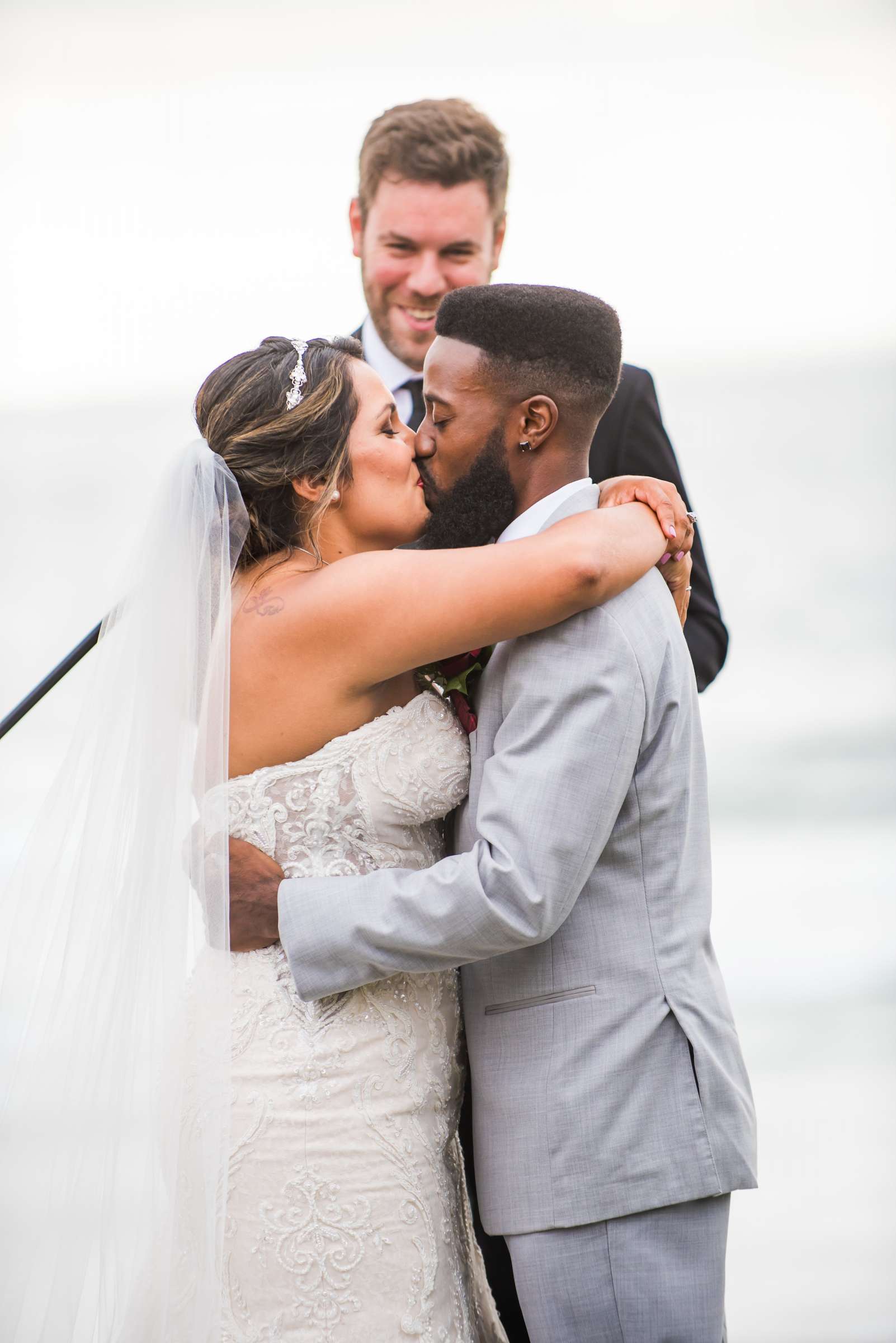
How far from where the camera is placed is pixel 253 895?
1.89 metres

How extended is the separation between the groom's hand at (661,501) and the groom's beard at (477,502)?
154 mm

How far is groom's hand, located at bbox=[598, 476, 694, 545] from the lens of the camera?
1.96m

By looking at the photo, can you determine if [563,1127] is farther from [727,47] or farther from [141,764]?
[727,47]

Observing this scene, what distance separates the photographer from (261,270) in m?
6.13

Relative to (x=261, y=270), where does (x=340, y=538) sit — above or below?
above

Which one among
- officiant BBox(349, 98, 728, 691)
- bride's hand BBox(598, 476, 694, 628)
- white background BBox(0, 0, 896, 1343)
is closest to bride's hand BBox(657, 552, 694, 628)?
bride's hand BBox(598, 476, 694, 628)

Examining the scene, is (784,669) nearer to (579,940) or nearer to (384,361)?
(384,361)

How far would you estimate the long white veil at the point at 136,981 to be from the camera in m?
1.85

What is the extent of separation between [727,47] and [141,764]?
16.8 ft

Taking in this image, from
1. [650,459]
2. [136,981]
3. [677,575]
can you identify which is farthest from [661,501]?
[136,981]

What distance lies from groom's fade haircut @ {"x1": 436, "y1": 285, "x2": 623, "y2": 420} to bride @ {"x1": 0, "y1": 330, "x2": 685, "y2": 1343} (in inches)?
7.2

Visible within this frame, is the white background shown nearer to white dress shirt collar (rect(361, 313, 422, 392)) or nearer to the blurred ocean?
the blurred ocean

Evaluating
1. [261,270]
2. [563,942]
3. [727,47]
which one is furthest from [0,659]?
[563,942]

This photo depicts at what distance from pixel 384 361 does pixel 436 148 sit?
0.55 meters
